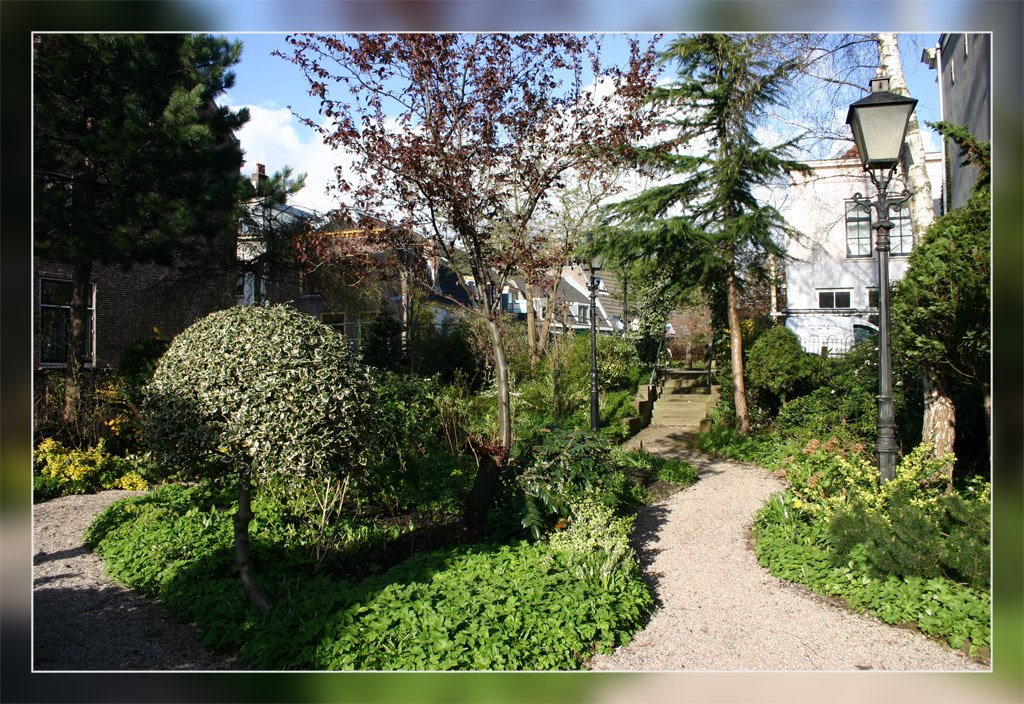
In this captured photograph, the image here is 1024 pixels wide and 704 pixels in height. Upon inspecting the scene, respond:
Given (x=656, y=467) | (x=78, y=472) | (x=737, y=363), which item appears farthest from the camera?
(x=737, y=363)

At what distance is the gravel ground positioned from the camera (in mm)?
3762

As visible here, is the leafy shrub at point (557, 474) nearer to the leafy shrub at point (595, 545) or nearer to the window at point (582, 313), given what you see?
the leafy shrub at point (595, 545)

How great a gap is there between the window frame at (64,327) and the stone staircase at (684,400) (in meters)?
9.74

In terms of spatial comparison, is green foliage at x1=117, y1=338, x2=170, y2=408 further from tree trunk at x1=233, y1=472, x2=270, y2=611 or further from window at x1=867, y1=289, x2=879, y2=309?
window at x1=867, y1=289, x2=879, y2=309

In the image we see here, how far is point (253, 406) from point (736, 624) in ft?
10.9

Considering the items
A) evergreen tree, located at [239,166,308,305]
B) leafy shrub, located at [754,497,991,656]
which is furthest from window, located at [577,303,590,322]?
leafy shrub, located at [754,497,991,656]

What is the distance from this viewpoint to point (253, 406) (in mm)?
3646

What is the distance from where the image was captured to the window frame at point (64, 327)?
10164 millimetres

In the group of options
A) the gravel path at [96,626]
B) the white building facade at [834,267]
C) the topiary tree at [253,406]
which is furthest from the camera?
the white building facade at [834,267]

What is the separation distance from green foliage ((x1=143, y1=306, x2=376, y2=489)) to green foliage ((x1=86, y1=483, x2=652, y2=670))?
858 mm

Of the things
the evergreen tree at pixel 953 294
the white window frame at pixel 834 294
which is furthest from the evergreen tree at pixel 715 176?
the evergreen tree at pixel 953 294

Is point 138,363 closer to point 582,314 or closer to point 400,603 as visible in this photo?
point 400,603

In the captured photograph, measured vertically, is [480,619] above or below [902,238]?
below

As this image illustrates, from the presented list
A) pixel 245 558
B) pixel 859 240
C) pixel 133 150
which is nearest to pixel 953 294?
pixel 245 558
